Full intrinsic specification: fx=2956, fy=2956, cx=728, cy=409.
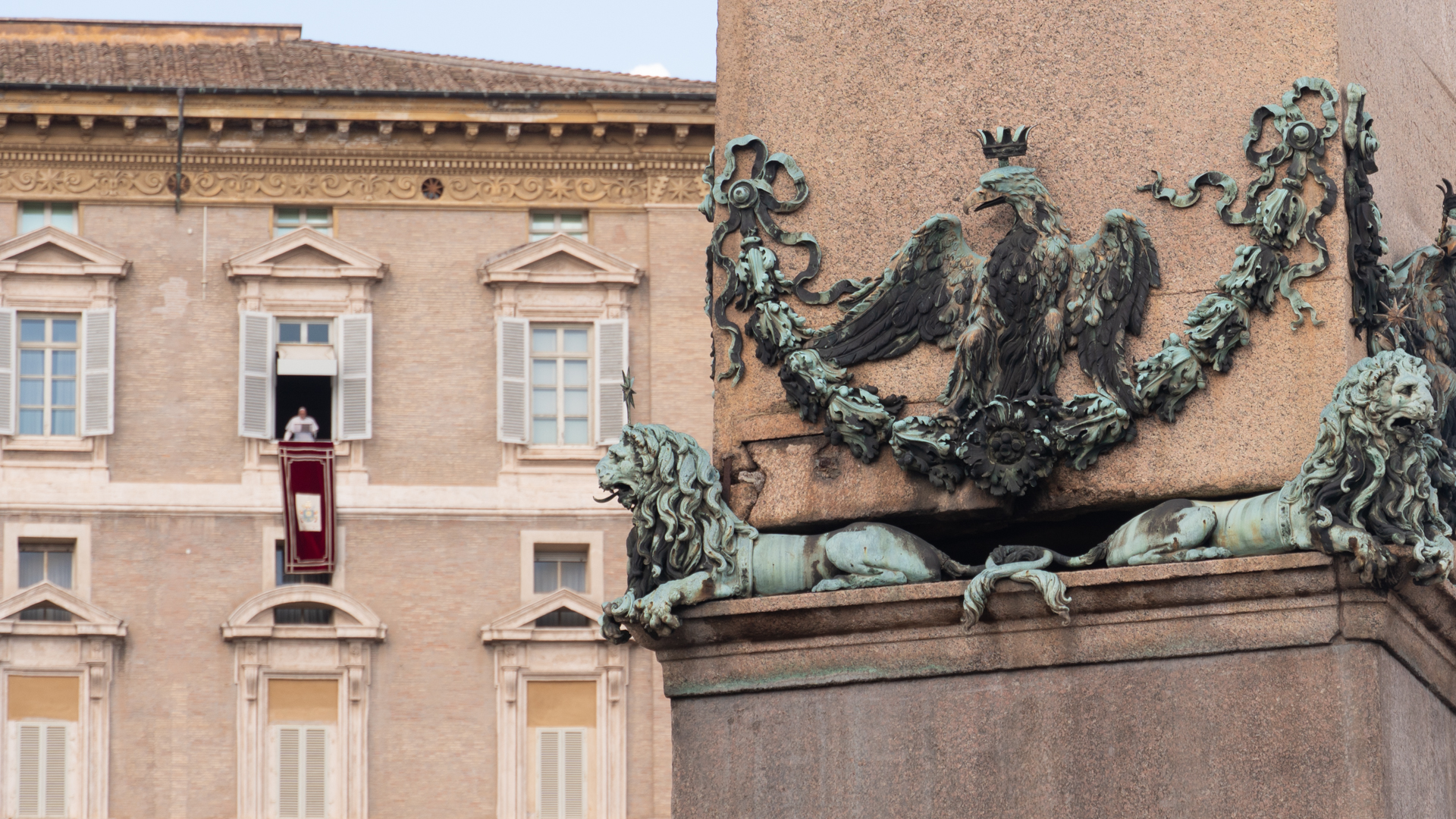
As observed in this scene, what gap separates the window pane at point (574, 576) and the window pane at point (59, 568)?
603 centimetres

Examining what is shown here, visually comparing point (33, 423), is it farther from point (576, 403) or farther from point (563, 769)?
point (563, 769)

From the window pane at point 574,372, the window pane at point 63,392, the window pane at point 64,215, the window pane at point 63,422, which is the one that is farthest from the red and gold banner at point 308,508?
the window pane at point 64,215

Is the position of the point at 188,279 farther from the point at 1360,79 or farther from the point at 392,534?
the point at 1360,79

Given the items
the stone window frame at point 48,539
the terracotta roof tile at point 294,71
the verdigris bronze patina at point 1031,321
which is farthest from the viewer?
the terracotta roof tile at point 294,71

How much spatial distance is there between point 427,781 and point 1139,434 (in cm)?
3015

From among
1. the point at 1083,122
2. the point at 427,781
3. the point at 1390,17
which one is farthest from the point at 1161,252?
the point at 427,781

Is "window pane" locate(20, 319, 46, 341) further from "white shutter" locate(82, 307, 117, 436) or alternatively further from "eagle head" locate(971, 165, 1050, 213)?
"eagle head" locate(971, 165, 1050, 213)

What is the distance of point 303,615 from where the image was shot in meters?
36.2

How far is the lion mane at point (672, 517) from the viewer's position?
665cm

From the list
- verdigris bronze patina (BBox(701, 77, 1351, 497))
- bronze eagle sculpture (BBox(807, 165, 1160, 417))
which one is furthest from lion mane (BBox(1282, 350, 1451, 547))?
bronze eagle sculpture (BBox(807, 165, 1160, 417))

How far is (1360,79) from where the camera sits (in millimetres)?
6773

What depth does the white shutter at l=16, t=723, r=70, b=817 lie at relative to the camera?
35.3 m

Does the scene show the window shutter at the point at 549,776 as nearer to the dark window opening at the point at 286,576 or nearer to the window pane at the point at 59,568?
the dark window opening at the point at 286,576

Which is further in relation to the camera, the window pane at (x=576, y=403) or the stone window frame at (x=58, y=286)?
the window pane at (x=576, y=403)
